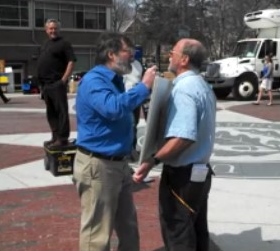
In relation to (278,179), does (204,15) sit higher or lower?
higher

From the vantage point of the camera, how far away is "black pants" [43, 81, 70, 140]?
23.8 ft

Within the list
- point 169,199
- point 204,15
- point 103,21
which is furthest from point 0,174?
point 204,15

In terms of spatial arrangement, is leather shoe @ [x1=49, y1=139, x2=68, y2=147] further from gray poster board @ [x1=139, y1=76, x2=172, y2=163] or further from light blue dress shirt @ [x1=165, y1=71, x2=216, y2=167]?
light blue dress shirt @ [x1=165, y1=71, x2=216, y2=167]

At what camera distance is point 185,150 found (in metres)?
3.50

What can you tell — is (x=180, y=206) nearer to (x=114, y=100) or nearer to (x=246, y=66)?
(x=114, y=100)

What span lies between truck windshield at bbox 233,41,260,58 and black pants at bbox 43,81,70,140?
50.2 ft

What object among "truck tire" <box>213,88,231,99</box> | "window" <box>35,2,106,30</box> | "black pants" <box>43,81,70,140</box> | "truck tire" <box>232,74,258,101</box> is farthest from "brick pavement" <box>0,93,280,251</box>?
"window" <box>35,2,106,30</box>

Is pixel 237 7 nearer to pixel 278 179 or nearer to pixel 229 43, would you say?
pixel 229 43

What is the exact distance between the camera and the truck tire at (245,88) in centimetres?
2094

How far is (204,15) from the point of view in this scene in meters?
53.3

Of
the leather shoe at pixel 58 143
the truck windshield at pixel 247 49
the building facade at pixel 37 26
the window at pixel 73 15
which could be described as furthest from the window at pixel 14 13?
the leather shoe at pixel 58 143

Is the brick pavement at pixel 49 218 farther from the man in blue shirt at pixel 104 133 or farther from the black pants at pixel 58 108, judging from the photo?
the man in blue shirt at pixel 104 133

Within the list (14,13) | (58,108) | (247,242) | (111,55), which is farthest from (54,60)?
(14,13)

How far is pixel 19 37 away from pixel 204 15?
57.4 feet
